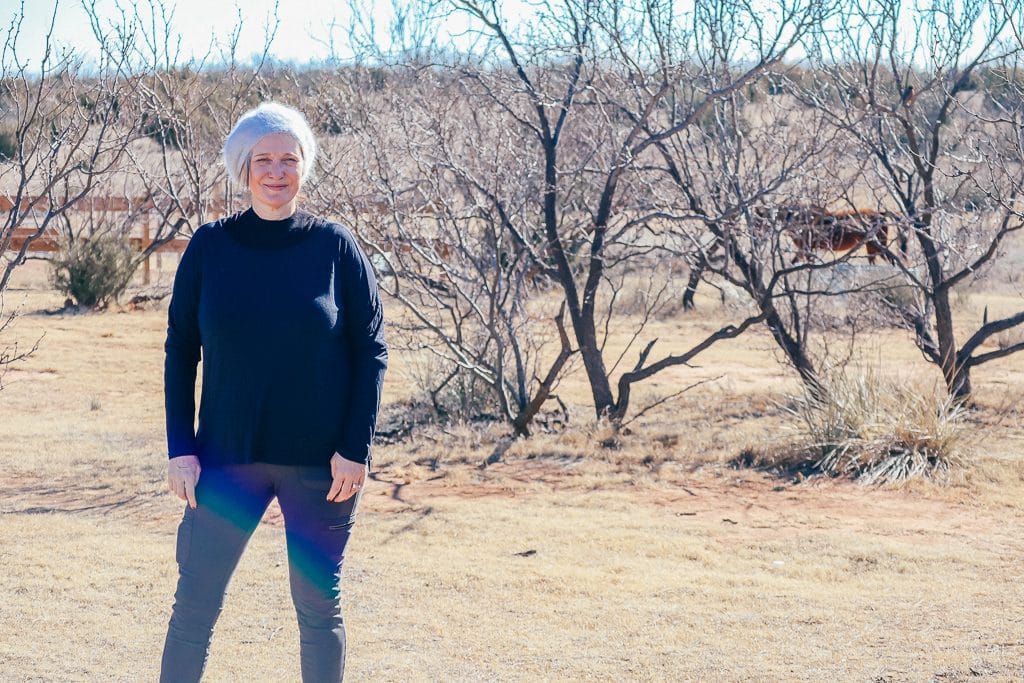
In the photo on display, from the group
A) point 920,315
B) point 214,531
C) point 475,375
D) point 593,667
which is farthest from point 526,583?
point 920,315

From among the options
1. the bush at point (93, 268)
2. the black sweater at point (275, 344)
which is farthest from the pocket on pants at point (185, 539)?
the bush at point (93, 268)

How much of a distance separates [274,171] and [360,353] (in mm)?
481

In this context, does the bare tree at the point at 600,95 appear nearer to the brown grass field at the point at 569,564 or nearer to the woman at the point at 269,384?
the brown grass field at the point at 569,564

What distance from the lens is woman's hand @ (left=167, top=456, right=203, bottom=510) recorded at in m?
3.00

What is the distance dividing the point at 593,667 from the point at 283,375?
183 cm

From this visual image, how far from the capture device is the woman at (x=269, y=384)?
298 cm

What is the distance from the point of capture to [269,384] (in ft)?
9.74

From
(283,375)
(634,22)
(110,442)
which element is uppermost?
(634,22)

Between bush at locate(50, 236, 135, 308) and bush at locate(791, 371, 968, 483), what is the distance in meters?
11.6

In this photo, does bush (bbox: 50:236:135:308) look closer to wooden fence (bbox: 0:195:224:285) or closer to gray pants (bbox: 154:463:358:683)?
wooden fence (bbox: 0:195:224:285)

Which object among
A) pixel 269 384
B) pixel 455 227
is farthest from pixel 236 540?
pixel 455 227

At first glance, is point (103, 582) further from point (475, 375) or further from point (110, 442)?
point (475, 375)

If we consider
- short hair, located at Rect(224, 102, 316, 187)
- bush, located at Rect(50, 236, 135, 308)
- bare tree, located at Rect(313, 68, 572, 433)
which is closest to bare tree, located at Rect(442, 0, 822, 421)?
bare tree, located at Rect(313, 68, 572, 433)

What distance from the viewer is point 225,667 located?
426 centimetres
